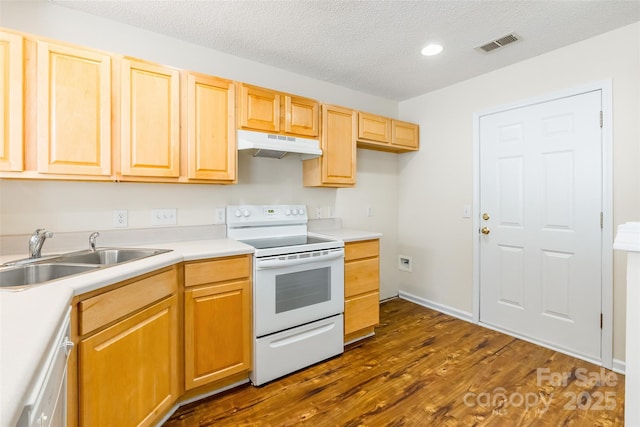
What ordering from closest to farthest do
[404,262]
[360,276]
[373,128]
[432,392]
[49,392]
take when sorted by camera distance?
1. [49,392]
2. [432,392]
3. [360,276]
4. [373,128]
5. [404,262]

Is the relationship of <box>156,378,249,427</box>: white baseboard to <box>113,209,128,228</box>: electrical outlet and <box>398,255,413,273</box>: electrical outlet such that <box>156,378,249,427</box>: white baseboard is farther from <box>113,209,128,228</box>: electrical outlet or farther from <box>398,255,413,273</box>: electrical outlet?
<box>398,255,413,273</box>: electrical outlet

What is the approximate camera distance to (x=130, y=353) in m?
1.42

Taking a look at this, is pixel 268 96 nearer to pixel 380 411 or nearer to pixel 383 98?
pixel 383 98

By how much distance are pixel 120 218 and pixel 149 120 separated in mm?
721

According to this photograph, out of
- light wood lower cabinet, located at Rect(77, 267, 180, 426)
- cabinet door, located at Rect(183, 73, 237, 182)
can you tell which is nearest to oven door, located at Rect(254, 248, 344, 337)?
light wood lower cabinet, located at Rect(77, 267, 180, 426)

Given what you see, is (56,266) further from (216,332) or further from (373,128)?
(373,128)

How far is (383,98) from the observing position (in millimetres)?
3633

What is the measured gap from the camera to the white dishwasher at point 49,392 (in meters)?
0.57

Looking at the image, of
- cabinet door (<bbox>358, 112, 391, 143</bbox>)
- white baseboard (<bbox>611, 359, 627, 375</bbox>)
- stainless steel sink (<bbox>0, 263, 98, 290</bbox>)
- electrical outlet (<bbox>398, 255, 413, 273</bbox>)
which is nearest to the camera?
stainless steel sink (<bbox>0, 263, 98, 290</bbox>)

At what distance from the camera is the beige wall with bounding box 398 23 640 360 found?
2121 mm

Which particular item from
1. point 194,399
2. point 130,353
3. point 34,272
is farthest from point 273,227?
point 34,272

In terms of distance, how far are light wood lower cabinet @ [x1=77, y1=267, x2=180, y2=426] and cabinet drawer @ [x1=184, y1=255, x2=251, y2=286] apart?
92 millimetres

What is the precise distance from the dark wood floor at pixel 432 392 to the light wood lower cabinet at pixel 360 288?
166mm

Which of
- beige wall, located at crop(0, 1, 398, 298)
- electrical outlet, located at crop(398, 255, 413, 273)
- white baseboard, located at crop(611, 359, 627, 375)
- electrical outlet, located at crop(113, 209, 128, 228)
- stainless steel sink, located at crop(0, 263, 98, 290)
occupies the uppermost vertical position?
beige wall, located at crop(0, 1, 398, 298)
